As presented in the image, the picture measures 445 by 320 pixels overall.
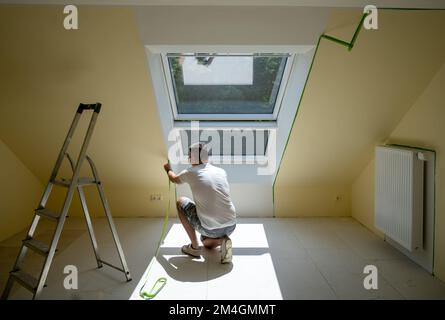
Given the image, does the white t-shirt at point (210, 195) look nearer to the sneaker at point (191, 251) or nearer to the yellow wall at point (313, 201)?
the sneaker at point (191, 251)

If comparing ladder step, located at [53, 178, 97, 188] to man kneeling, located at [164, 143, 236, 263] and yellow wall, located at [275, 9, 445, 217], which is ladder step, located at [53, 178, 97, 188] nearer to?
man kneeling, located at [164, 143, 236, 263]

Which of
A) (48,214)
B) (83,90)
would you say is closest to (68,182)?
(48,214)

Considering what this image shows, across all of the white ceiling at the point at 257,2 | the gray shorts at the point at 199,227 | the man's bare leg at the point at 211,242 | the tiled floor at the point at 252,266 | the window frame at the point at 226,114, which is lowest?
the tiled floor at the point at 252,266

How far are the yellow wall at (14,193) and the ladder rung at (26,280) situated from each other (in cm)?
135

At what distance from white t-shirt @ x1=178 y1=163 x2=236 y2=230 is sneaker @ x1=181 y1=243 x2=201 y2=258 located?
0.23m

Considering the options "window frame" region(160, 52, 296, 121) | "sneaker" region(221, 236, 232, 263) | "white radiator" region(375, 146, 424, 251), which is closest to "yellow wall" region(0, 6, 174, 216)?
"window frame" region(160, 52, 296, 121)

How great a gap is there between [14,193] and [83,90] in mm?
1472

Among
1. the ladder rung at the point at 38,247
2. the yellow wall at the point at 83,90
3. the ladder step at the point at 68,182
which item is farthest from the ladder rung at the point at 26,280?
the yellow wall at the point at 83,90

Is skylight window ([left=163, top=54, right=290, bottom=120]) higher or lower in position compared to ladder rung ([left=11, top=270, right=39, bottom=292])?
higher

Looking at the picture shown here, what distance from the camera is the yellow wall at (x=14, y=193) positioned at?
12.4ft

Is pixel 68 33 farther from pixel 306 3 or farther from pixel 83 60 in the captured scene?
pixel 306 3

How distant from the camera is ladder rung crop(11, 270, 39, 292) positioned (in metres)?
2.45

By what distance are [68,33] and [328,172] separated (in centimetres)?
283

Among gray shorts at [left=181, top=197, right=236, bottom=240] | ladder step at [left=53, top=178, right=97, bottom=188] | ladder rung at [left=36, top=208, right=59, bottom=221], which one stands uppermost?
ladder step at [left=53, top=178, right=97, bottom=188]
